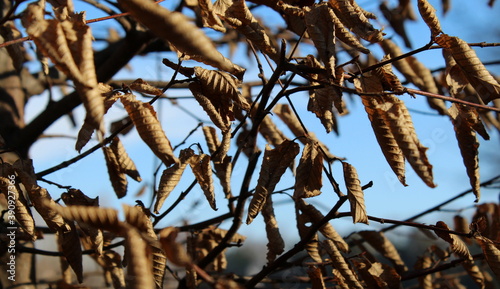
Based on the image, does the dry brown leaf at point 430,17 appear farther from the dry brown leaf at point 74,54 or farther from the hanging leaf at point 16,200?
the hanging leaf at point 16,200

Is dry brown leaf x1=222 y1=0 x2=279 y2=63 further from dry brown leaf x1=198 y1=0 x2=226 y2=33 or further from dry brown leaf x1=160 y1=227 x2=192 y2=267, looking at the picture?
dry brown leaf x1=160 y1=227 x2=192 y2=267

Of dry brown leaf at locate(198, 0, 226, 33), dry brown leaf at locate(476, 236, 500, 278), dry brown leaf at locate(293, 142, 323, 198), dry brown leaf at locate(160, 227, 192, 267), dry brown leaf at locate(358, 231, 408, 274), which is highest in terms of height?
dry brown leaf at locate(198, 0, 226, 33)

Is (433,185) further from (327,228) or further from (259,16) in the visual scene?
(259,16)

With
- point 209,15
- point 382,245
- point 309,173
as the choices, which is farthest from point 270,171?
point 382,245

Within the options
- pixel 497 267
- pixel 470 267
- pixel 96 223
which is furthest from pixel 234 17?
pixel 470 267

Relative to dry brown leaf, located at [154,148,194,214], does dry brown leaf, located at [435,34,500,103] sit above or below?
above

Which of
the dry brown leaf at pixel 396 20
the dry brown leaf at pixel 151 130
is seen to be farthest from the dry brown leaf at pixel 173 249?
the dry brown leaf at pixel 396 20

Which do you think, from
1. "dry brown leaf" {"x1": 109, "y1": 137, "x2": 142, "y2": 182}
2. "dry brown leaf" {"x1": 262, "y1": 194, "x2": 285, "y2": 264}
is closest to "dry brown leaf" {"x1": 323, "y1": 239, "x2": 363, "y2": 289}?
"dry brown leaf" {"x1": 262, "y1": 194, "x2": 285, "y2": 264}

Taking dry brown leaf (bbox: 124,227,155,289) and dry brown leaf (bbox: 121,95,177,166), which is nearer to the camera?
dry brown leaf (bbox: 124,227,155,289)
